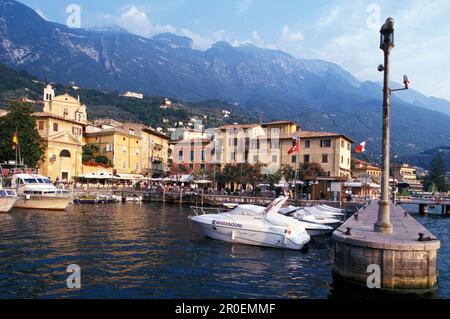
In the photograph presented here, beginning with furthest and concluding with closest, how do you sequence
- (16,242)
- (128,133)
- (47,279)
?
(128,133)
(16,242)
(47,279)

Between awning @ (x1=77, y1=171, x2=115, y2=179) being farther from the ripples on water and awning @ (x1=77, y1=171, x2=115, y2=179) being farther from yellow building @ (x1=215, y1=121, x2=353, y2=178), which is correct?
the ripples on water

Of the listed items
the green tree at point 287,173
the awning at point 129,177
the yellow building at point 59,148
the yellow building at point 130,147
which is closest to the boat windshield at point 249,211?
the green tree at point 287,173

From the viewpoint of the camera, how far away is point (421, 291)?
545 inches

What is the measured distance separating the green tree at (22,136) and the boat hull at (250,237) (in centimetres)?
4632

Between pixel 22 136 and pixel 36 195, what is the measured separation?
2277 centimetres

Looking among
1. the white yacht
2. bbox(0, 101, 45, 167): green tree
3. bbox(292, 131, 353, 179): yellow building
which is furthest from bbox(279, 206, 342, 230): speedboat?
bbox(0, 101, 45, 167): green tree

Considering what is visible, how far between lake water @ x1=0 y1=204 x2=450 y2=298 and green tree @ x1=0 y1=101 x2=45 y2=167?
120 ft

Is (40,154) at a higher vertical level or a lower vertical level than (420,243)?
higher

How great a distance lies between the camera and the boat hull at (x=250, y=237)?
941 inches

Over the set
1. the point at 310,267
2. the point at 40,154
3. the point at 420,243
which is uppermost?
the point at 40,154
